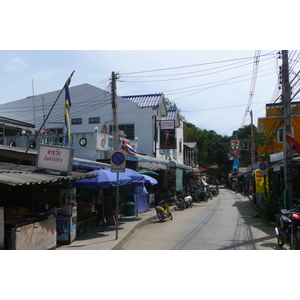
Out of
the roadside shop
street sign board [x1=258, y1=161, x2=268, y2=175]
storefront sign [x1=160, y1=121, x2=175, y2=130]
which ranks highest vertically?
storefront sign [x1=160, y1=121, x2=175, y2=130]

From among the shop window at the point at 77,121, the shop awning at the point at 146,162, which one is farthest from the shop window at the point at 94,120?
the shop awning at the point at 146,162

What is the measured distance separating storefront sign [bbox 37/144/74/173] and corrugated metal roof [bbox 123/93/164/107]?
19285 mm

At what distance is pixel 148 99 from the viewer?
98.6 ft

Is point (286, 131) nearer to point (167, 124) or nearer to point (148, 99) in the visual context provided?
point (167, 124)

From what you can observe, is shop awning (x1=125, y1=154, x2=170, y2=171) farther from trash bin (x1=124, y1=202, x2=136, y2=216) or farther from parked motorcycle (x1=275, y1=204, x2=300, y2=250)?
parked motorcycle (x1=275, y1=204, x2=300, y2=250)

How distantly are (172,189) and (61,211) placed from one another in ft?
54.4

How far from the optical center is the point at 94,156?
63.3 feet

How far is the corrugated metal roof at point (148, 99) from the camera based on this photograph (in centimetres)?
2903

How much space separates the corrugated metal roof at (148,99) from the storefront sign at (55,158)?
19285 mm

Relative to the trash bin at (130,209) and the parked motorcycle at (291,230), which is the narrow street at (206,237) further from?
the trash bin at (130,209)

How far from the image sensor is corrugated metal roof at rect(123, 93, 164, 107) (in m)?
29.0

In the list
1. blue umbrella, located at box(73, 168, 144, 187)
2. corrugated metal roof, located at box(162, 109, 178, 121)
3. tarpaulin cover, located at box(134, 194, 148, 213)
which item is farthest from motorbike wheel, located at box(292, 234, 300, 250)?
corrugated metal roof, located at box(162, 109, 178, 121)

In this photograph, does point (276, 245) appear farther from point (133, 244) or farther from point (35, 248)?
point (35, 248)

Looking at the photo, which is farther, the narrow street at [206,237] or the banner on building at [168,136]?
the banner on building at [168,136]
